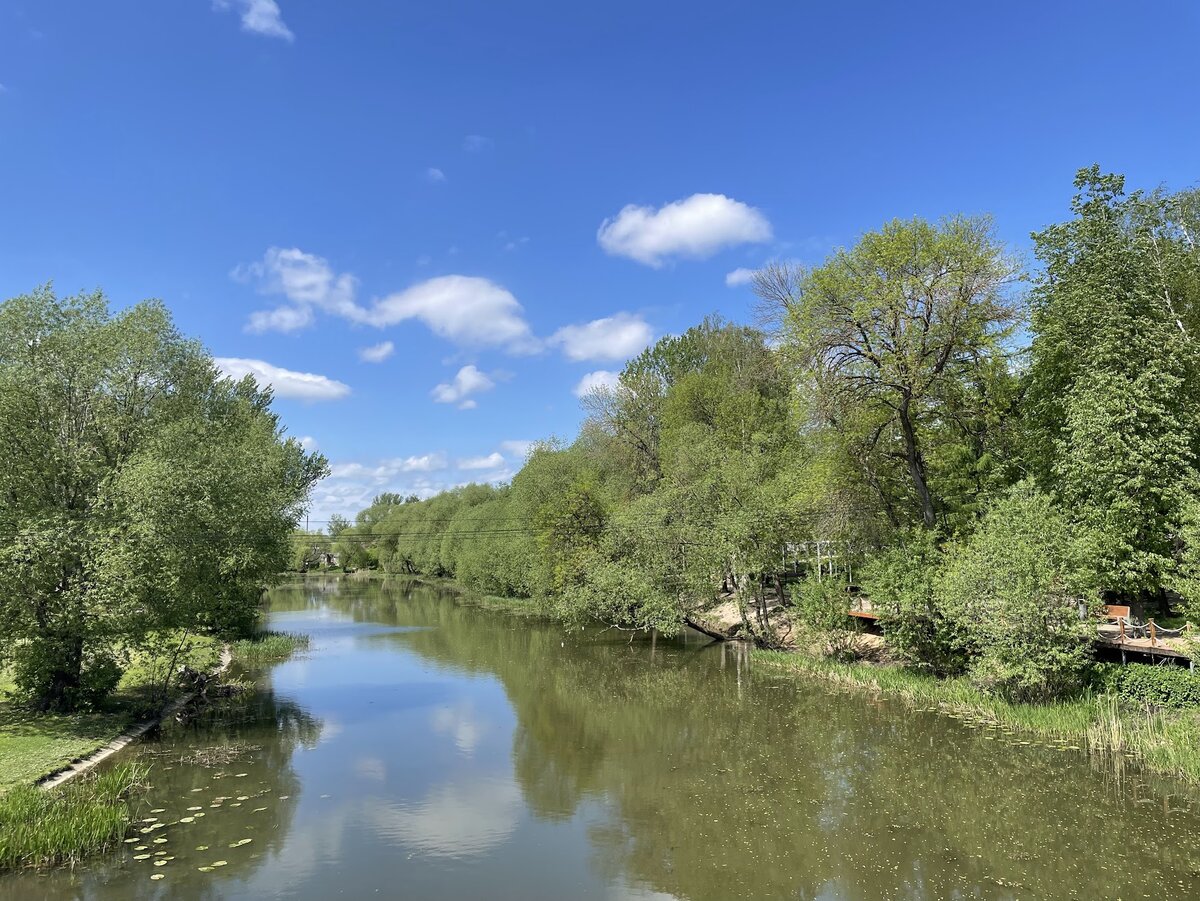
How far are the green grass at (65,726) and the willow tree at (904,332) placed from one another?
2248 cm

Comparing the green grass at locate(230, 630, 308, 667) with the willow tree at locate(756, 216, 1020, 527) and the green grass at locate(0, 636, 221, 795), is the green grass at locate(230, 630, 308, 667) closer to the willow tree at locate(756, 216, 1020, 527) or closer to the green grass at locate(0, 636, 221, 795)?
the green grass at locate(0, 636, 221, 795)

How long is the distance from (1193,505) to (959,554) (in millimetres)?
6463

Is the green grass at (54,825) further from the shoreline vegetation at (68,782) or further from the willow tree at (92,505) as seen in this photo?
Answer: the willow tree at (92,505)

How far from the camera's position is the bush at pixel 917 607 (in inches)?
943

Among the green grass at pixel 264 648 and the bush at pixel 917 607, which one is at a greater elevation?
the bush at pixel 917 607

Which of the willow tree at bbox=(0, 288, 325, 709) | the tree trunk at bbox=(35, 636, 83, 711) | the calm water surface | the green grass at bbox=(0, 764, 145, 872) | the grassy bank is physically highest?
the willow tree at bbox=(0, 288, 325, 709)

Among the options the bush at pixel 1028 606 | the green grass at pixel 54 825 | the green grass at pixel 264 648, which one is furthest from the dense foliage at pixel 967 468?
the green grass at pixel 54 825

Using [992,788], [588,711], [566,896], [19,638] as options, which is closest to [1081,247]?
[992,788]

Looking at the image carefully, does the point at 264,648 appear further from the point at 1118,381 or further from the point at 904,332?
the point at 1118,381

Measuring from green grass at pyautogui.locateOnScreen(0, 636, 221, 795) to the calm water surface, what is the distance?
144 cm

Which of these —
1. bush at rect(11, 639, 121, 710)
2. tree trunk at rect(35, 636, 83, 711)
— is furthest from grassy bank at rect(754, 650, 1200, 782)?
tree trunk at rect(35, 636, 83, 711)

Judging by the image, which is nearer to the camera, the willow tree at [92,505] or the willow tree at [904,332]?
the willow tree at [92,505]

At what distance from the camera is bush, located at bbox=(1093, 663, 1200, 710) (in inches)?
675

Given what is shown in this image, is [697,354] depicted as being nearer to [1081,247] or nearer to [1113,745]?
[1081,247]
